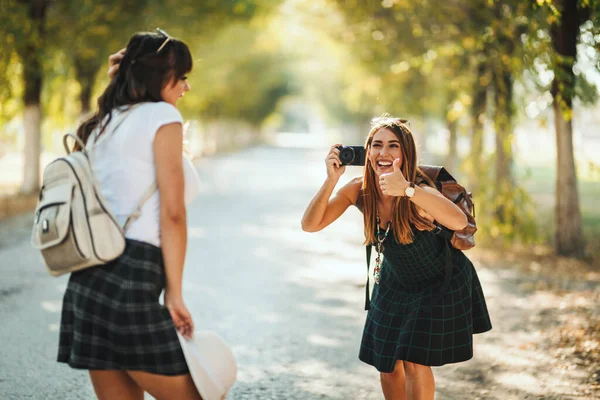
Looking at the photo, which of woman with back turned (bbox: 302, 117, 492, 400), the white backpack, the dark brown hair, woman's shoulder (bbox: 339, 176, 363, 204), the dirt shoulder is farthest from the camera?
the dirt shoulder

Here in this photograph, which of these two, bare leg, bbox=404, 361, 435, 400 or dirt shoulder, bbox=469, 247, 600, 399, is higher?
bare leg, bbox=404, 361, 435, 400

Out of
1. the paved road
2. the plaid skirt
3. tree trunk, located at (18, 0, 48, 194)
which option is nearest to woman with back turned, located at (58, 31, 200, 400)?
the plaid skirt

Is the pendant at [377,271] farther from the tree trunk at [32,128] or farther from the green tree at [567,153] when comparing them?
the tree trunk at [32,128]

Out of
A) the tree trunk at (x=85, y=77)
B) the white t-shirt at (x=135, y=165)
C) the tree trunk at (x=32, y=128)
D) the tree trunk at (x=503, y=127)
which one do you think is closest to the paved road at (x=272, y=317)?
the tree trunk at (x=503, y=127)

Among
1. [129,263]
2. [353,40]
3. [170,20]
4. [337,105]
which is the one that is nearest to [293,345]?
[129,263]

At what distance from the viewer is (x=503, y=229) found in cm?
1159

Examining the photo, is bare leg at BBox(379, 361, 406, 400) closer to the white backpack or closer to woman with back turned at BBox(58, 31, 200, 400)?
woman with back turned at BBox(58, 31, 200, 400)

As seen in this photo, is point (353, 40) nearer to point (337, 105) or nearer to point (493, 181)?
point (493, 181)

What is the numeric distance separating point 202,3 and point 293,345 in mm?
17065

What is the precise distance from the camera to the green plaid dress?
346cm

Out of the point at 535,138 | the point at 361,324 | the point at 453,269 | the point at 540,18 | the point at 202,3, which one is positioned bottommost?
the point at 361,324

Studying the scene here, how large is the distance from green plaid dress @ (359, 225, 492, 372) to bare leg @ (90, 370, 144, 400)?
4.11 feet

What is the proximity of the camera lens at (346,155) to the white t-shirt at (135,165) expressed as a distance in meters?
1.02

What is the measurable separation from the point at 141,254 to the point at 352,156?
3.98 ft
